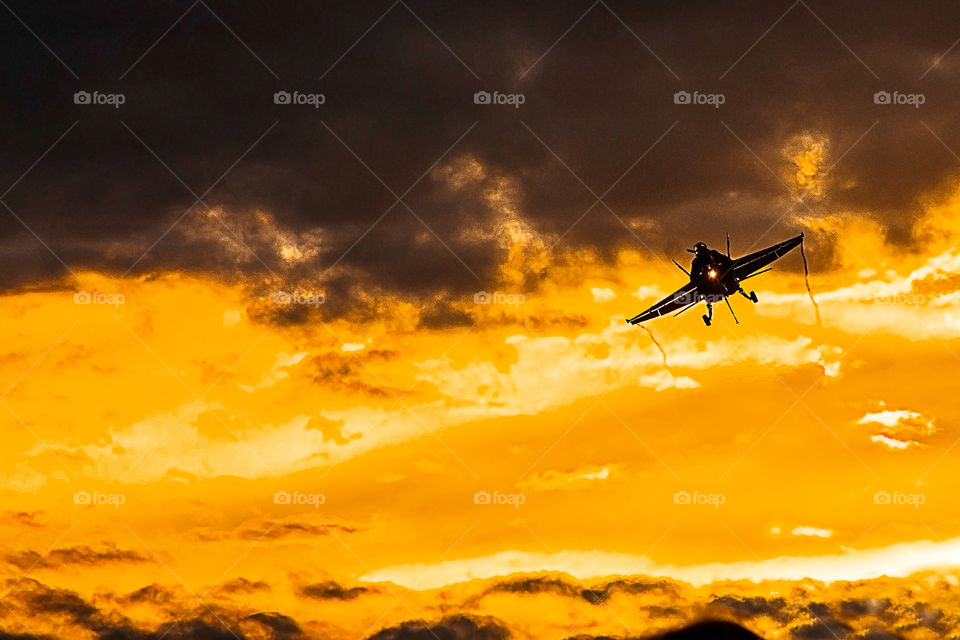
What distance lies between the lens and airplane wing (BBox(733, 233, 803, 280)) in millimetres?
150000

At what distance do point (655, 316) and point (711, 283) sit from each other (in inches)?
830

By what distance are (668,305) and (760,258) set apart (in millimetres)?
16694

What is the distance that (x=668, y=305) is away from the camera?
165m

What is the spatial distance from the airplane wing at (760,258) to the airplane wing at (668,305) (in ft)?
24.1

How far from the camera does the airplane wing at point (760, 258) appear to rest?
492ft

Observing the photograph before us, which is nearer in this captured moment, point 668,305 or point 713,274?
point 713,274

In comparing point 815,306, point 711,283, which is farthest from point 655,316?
point 815,306

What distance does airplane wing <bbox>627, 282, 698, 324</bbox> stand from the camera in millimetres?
157025

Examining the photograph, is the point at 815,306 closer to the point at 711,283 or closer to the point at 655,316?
the point at 655,316

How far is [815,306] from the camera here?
19538cm

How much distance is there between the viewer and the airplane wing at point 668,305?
15702cm

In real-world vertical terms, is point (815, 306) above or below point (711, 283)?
above

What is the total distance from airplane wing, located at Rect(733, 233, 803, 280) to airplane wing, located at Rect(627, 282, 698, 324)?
736cm

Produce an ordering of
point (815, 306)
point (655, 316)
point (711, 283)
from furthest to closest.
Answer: point (815, 306) < point (655, 316) < point (711, 283)
